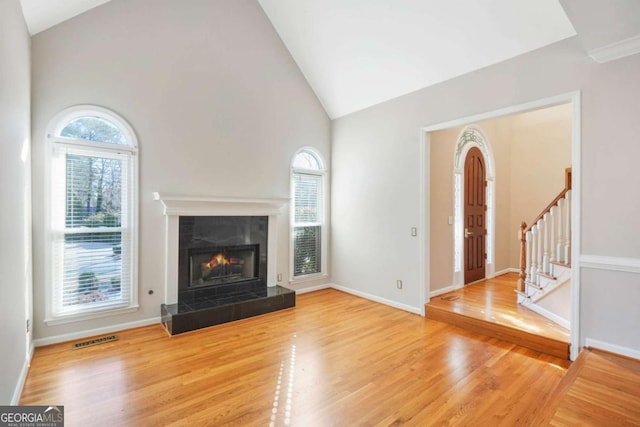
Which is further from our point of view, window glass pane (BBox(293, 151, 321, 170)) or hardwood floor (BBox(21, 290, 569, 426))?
window glass pane (BBox(293, 151, 321, 170))

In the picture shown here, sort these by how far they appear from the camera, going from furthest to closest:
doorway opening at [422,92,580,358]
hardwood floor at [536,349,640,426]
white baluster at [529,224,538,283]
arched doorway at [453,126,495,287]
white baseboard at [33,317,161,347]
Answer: arched doorway at [453,126,495,287] < white baluster at [529,224,538,283] < white baseboard at [33,317,161,347] < doorway opening at [422,92,580,358] < hardwood floor at [536,349,640,426]

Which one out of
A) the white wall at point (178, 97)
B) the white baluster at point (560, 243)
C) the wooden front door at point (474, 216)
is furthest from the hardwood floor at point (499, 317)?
the white wall at point (178, 97)

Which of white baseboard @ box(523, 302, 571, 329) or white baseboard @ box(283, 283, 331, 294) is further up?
white baseboard @ box(523, 302, 571, 329)

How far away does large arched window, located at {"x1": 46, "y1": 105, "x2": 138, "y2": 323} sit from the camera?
3221 millimetres

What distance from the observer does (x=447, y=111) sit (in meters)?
3.86

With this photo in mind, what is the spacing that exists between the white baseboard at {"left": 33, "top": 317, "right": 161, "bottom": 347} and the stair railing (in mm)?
4851

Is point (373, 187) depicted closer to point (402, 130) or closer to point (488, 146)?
point (402, 130)

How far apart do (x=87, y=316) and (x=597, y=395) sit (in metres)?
4.66

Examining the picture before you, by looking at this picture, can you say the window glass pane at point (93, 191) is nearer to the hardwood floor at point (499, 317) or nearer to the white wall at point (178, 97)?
the white wall at point (178, 97)

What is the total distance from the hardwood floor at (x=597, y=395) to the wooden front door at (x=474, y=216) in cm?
266

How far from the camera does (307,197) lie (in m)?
5.39

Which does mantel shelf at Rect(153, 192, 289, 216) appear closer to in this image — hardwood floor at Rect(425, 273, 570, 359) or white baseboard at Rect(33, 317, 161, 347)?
white baseboard at Rect(33, 317, 161, 347)

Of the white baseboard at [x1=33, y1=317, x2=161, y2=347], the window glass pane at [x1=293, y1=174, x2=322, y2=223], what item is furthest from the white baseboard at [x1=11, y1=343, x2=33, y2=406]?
the window glass pane at [x1=293, y1=174, x2=322, y2=223]

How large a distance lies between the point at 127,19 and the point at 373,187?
3.81 metres
